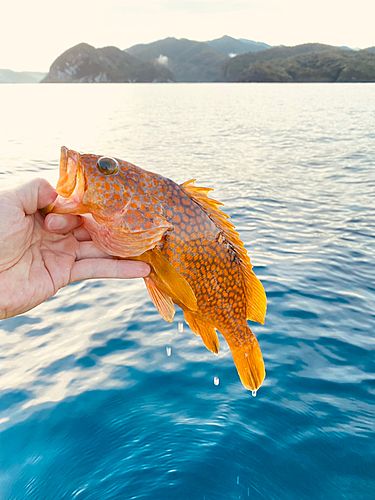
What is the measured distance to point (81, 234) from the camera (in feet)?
17.0

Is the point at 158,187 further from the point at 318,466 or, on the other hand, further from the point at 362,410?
the point at 362,410

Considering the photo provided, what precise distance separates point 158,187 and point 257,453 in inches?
181

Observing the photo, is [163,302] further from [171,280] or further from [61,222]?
[61,222]

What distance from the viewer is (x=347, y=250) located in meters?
14.0

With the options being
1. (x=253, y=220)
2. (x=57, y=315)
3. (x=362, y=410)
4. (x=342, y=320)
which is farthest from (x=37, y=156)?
(x=362, y=410)

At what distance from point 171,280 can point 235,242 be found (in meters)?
0.79

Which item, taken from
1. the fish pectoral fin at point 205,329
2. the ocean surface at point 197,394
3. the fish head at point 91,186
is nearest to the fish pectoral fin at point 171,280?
the fish pectoral fin at point 205,329

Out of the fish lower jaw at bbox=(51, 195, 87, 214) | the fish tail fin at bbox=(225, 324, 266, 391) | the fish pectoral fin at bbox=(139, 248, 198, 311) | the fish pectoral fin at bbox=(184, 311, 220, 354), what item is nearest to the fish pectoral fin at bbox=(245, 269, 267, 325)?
the fish tail fin at bbox=(225, 324, 266, 391)

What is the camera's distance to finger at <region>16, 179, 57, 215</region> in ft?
14.6

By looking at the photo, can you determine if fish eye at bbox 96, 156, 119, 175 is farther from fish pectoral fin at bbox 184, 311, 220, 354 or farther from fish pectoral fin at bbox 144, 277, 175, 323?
fish pectoral fin at bbox 184, 311, 220, 354

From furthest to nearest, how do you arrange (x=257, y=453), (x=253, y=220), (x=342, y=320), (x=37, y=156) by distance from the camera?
1. (x=37, y=156)
2. (x=253, y=220)
3. (x=342, y=320)
4. (x=257, y=453)

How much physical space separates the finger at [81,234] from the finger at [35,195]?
58 centimetres

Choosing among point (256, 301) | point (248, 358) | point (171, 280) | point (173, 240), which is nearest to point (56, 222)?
point (173, 240)

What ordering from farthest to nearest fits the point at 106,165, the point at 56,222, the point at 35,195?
1. the point at 56,222
2. the point at 35,195
3. the point at 106,165
